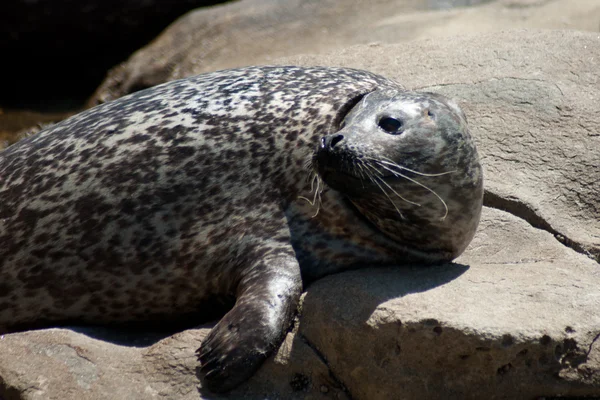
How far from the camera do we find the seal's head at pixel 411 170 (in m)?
4.29

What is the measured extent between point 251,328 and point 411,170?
114 cm

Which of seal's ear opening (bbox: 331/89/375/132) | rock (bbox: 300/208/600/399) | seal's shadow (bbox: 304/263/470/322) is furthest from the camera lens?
seal's ear opening (bbox: 331/89/375/132)

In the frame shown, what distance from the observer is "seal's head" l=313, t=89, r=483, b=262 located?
4289mm

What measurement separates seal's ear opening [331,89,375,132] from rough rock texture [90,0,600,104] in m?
3.53

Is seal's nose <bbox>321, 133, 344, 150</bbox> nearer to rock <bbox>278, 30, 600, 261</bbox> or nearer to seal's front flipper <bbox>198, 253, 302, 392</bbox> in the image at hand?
seal's front flipper <bbox>198, 253, 302, 392</bbox>

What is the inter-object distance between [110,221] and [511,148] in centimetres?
274

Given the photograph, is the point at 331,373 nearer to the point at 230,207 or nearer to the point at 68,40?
the point at 230,207

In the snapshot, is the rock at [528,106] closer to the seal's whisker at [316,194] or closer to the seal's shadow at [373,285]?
the seal's shadow at [373,285]

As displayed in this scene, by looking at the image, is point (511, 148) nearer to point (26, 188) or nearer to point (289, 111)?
point (289, 111)

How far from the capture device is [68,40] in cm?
1123

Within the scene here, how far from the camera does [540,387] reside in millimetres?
3770

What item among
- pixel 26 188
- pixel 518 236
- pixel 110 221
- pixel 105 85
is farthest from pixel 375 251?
pixel 105 85

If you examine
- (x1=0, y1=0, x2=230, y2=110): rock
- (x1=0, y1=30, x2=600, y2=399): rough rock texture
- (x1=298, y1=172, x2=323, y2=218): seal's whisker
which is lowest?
(x1=0, y1=0, x2=230, y2=110): rock

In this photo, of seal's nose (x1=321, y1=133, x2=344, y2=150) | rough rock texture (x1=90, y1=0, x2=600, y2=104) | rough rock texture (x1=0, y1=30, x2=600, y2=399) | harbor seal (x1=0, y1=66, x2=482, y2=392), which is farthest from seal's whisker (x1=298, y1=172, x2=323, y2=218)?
rough rock texture (x1=90, y1=0, x2=600, y2=104)
